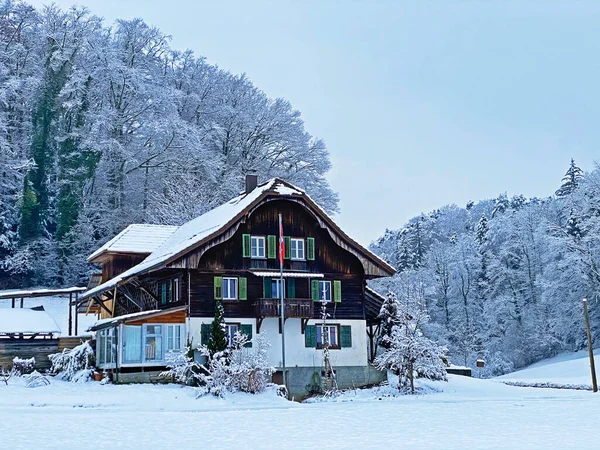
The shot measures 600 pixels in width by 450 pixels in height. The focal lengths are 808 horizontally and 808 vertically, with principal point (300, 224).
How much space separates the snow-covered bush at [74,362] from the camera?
38.1 metres

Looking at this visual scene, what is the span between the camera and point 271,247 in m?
39.8

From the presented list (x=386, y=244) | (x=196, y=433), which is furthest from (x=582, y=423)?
(x=386, y=244)

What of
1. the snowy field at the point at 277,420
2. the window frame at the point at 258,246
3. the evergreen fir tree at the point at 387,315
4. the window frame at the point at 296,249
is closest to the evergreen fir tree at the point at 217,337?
the snowy field at the point at 277,420

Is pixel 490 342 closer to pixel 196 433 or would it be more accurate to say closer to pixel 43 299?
pixel 43 299

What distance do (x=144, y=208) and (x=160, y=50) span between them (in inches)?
539

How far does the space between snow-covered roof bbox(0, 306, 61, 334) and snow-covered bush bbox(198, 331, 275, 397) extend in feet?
38.8

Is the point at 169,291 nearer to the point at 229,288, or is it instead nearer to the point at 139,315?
the point at 229,288

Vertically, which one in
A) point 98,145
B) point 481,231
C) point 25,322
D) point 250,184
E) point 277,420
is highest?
point 98,145

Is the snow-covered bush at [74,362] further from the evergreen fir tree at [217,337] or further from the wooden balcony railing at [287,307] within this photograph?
the wooden balcony railing at [287,307]

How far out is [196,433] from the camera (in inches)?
818

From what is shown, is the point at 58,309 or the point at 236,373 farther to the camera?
the point at 58,309

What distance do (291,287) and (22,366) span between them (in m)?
13.5

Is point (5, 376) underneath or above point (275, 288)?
underneath

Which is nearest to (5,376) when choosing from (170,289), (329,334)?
(170,289)
